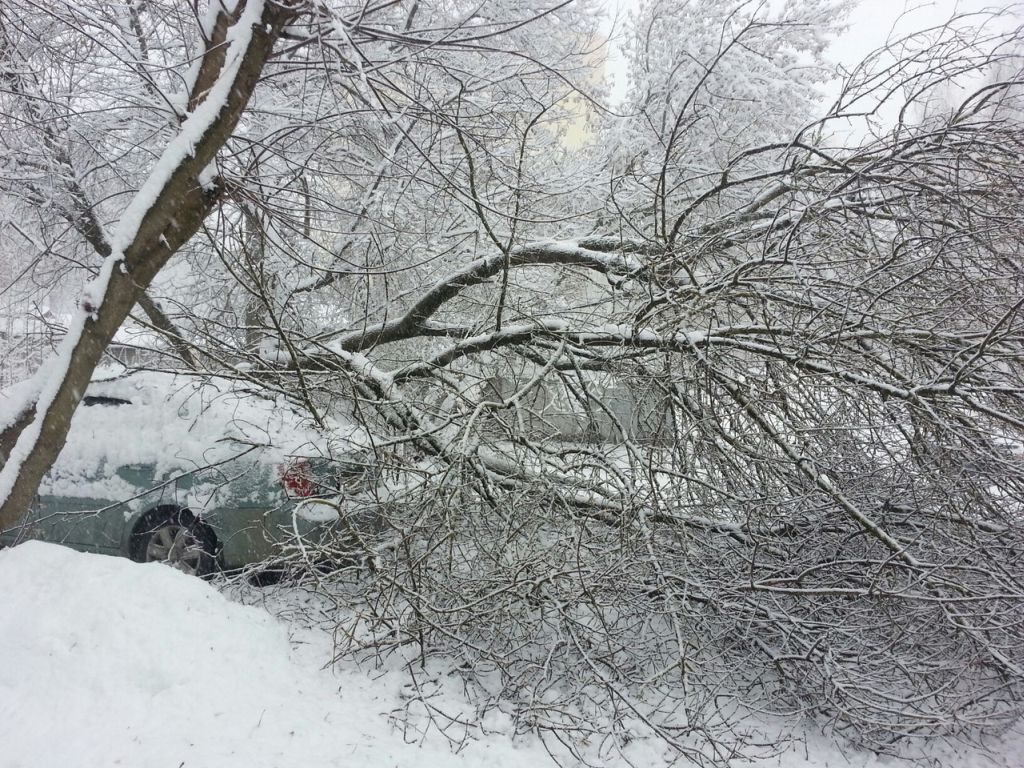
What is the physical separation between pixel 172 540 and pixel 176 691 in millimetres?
2472

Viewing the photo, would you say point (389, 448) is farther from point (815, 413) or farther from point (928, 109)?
point (928, 109)

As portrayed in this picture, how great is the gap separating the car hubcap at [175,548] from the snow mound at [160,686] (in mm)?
1239

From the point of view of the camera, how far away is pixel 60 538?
17.5 feet

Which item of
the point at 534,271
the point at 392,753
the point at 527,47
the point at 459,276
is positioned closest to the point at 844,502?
the point at 392,753

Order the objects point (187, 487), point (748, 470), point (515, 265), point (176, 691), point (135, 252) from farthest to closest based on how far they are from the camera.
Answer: point (515, 265) → point (187, 487) → point (748, 470) → point (176, 691) → point (135, 252)

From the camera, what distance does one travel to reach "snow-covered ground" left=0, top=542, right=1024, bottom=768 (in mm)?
2928

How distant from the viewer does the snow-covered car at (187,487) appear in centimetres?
522

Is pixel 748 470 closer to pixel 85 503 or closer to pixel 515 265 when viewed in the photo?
pixel 515 265

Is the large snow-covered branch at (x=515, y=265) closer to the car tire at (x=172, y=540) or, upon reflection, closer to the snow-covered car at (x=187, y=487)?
the snow-covered car at (x=187, y=487)

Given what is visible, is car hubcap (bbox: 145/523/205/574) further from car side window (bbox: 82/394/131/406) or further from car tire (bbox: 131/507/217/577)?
car side window (bbox: 82/394/131/406)

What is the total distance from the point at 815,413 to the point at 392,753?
3.72 meters

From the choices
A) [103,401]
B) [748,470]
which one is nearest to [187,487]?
[103,401]

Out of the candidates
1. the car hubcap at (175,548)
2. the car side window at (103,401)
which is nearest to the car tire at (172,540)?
the car hubcap at (175,548)

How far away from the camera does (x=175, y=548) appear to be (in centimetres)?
537
